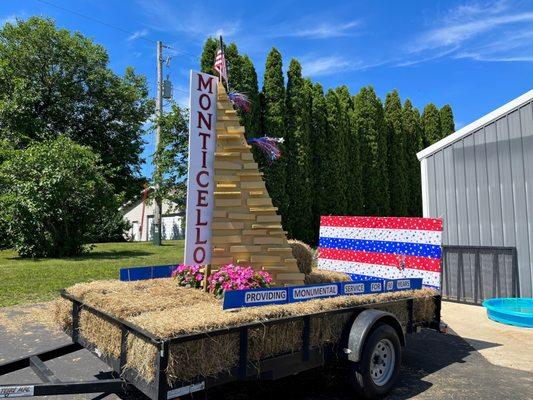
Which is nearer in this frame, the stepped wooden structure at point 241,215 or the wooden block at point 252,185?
the stepped wooden structure at point 241,215

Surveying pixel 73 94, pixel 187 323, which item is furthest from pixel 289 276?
pixel 73 94

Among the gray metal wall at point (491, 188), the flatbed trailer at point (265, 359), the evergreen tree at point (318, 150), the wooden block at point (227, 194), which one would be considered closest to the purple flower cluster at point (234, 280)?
the wooden block at point (227, 194)

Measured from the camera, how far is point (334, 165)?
21734 millimetres

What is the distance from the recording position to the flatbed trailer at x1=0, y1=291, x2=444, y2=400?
2979 millimetres

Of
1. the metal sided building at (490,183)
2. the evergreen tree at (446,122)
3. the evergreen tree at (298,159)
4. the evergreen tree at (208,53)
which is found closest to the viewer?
the metal sided building at (490,183)

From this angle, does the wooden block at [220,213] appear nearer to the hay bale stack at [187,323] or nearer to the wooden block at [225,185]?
the wooden block at [225,185]

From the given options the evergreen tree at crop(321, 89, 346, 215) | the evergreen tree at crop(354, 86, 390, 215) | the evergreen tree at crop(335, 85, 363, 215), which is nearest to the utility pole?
the evergreen tree at crop(321, 89, 346, 215)

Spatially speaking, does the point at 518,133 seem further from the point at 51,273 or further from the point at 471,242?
the point at 51,273

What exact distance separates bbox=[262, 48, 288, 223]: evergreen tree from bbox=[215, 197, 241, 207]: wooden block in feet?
45.3

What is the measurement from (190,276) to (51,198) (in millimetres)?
11972

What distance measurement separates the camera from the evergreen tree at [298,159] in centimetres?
2003

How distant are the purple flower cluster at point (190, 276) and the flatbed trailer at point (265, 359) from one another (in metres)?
1.20

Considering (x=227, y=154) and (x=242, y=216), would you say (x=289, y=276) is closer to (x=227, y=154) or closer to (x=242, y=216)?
(x=242, y=216)

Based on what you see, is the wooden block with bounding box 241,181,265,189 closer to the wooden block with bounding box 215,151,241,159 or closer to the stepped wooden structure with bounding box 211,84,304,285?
the stepped wooden structure with bounding box 211,84,304,285
